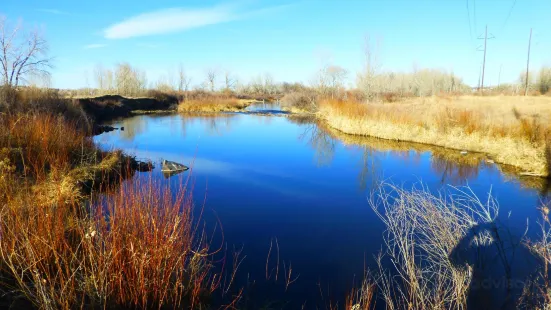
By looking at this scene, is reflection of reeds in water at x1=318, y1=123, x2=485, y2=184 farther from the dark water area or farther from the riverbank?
the riverbank

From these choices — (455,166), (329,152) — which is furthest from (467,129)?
(329,152)

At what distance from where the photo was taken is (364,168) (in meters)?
9.24

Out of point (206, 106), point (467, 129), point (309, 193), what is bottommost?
point (309, 193)

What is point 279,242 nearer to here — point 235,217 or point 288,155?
point 235,217

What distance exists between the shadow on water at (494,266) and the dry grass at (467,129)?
5.24 m

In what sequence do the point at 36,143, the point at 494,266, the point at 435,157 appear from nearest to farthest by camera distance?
the point at 494,266 < the point at 36,143 < the point at 435,157

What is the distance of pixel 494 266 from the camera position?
147 inches

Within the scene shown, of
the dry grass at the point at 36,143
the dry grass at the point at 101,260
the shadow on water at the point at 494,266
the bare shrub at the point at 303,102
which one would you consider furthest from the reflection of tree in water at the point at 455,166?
the bare shrub at the point at 303,102

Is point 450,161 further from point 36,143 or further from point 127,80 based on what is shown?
point 127,80

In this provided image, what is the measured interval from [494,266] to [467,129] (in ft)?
29.6

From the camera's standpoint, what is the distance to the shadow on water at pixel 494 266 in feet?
10.8

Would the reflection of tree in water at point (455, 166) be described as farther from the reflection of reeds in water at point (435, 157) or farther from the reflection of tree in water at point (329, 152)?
the reflection of tree in water at point (329, 152)

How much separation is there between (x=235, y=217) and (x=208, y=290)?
8.03ft

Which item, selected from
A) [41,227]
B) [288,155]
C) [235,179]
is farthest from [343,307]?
[288,155]
